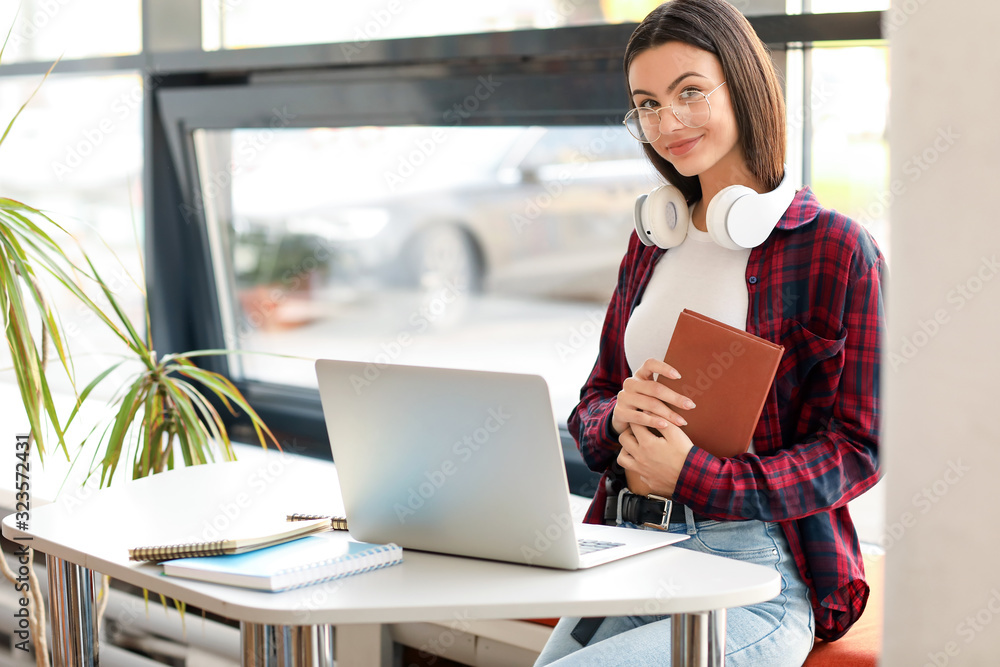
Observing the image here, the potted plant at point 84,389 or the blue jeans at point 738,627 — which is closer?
the blue jeans at point 738,627

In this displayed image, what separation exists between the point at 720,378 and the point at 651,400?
0.12 m

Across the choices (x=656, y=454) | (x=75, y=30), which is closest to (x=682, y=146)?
(x=656, y=454)

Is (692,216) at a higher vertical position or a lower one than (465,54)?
lower

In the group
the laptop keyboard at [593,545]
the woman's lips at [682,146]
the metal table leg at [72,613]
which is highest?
the woman's lips at [682,146]

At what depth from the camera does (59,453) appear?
3197 millimetres

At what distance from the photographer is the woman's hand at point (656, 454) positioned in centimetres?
148

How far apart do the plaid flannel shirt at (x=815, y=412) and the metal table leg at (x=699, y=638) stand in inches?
10.3

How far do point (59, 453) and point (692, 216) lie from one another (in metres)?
2.35

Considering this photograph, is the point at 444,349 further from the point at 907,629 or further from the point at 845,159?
the point at 907,629

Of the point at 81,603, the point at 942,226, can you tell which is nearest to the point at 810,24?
the point at 942,226

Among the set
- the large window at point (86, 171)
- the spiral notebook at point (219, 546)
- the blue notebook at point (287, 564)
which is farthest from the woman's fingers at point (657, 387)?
the large window at point (86, 171)

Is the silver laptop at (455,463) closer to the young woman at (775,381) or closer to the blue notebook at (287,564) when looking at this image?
the blue notebook at (287,564)

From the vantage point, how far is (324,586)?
4.09ft

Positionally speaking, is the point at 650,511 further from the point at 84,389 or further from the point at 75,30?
the point at 75,30
